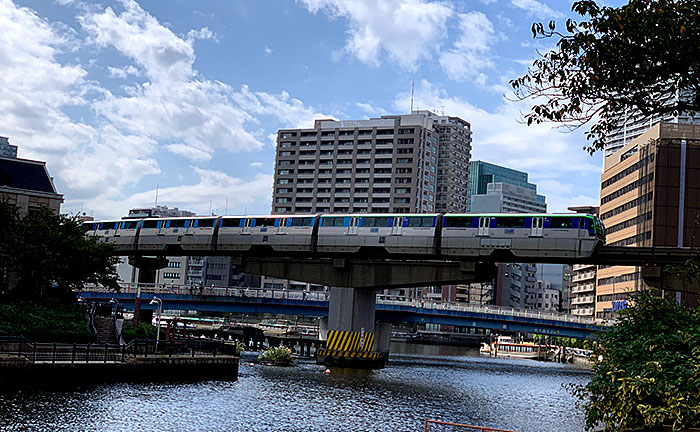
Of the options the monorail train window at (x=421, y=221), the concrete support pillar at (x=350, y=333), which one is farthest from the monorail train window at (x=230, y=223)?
the monorail train window at (x=421, y=221)

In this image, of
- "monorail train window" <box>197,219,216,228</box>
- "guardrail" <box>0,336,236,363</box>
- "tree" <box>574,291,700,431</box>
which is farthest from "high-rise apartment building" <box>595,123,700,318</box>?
"tree" <box>574,291,700,431</box>

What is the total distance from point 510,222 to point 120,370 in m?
34.9

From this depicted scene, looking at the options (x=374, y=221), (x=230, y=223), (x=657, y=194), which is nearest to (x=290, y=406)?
(x=374, y=221)

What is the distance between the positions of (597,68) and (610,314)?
116 metres

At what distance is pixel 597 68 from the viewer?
24.8 m

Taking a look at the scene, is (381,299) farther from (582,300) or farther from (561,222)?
(582,300)

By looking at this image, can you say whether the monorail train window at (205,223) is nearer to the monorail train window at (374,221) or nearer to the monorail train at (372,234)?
the monorail train at (372,234)

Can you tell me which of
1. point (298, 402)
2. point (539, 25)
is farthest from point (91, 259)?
point (539, 25)

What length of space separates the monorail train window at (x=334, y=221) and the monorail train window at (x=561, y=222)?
19.1 metres

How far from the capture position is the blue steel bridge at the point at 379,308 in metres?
88.4

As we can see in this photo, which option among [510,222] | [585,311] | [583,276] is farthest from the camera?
[583,276]

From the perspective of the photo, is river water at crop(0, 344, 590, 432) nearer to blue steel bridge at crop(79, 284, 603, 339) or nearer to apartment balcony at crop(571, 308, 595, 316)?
blue steel bridge at crop(79, 284, 603, 339)

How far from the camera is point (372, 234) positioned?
7312cm

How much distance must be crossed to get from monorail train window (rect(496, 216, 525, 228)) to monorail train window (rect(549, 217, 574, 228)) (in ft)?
8.12
